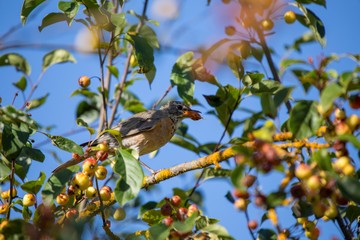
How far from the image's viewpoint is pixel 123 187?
2867 millimetres

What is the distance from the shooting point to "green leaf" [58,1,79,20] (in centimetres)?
373

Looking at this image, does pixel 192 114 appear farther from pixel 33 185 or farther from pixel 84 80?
pixel 33 185

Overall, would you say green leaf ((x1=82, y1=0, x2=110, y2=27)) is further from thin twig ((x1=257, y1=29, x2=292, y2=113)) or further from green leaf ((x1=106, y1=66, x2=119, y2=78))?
green leaf ((x1=106, y1=66, x2=119, y2=78))

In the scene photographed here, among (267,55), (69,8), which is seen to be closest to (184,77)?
(267,55)

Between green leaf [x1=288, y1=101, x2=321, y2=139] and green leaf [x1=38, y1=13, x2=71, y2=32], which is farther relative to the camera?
green leaf [x1=38, y1=13, x2=71, y2=32]

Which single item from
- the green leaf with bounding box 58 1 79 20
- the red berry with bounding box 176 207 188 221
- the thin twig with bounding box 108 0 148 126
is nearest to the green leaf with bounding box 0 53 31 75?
the thin twig with bounding box 108 0 148 126

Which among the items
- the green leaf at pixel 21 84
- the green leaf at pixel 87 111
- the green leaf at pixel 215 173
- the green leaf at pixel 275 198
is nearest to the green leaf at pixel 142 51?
the green leaf at pixel 215 173

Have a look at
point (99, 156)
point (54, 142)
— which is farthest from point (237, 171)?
point (54, 142)

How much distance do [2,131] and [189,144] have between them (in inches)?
99.9

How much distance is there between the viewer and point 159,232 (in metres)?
2.60

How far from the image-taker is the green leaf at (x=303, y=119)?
241 cm

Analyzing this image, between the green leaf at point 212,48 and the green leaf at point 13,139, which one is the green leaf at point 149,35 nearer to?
the green leaf at point 212,48

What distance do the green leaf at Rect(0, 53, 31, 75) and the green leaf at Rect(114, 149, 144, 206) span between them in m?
2.73

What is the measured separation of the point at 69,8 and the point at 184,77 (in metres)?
1.27
